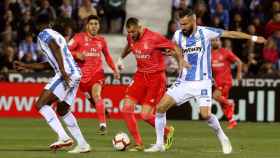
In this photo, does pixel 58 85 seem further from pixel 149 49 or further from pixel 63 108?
pixel 149 49

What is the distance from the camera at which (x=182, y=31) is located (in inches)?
540

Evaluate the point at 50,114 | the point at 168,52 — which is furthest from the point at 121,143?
the point at 168,52

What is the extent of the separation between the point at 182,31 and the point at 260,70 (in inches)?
415

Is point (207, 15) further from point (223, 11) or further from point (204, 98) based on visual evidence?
point (204, 98)

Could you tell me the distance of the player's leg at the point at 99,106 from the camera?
1803 centimetres

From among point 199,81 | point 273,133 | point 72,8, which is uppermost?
point 72,8

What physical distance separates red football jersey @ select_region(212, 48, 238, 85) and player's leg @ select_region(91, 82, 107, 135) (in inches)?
158

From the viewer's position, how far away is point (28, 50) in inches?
977

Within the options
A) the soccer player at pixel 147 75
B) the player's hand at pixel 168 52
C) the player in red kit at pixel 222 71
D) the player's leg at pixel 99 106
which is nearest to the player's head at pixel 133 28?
the soccer player at pixel 147 75

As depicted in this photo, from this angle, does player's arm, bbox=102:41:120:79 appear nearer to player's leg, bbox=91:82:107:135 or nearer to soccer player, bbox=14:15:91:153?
player's leg, bbox=91:82:107:135

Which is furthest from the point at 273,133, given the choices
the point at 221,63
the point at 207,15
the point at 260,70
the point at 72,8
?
the point at 72,8

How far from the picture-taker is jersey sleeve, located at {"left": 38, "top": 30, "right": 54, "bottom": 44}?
13.2 m

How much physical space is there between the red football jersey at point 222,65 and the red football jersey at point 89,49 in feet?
12.7

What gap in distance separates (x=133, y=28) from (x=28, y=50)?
1095cm
